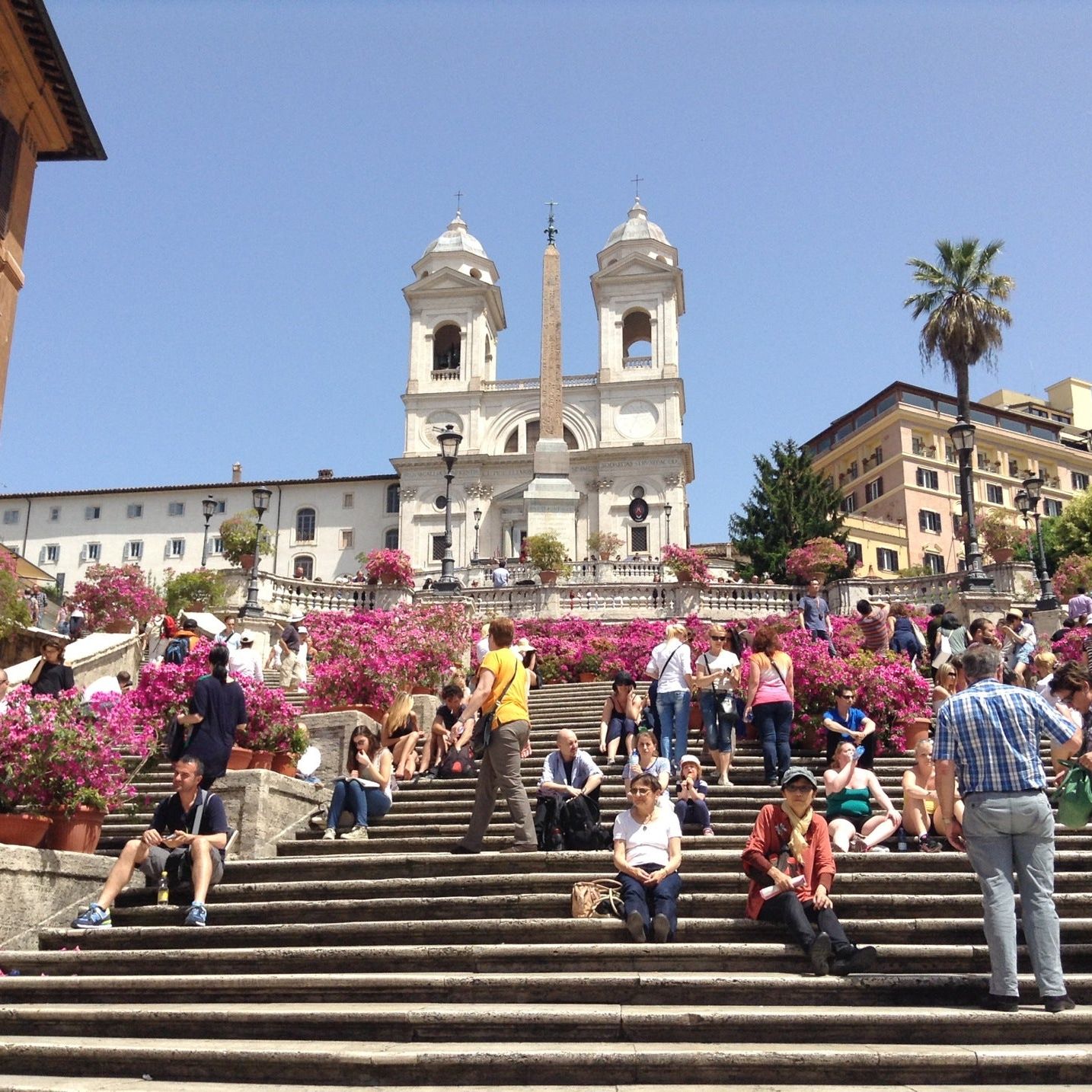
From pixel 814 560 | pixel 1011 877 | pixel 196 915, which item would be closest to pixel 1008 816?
pixel 1011 877

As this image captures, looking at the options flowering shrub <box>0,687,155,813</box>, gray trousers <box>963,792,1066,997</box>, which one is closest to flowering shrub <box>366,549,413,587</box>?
flowering shrub <box>0,687,155,813</box>

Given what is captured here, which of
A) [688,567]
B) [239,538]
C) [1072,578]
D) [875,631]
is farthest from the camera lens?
[239,538]

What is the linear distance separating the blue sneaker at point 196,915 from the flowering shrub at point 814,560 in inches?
1269

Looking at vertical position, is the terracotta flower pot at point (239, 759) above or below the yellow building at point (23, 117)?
below

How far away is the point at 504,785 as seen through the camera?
8.98 m

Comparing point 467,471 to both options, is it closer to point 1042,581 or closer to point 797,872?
point 1042,581

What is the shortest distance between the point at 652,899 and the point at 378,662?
8512 mm

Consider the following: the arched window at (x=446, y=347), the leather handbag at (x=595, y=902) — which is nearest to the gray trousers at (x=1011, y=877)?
the leather handbag at (x=595, y=902)

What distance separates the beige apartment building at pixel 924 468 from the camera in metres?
68.6

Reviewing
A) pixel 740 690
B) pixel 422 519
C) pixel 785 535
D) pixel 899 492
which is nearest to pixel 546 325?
pixel 422 519

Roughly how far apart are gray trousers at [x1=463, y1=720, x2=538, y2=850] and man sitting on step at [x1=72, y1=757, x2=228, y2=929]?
1.96 meters

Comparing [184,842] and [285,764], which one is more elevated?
[285,764]

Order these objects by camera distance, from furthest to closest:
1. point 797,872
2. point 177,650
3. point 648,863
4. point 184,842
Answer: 1. point 177,650
2. point 184,842
3. point 648,863
4. point 797,872

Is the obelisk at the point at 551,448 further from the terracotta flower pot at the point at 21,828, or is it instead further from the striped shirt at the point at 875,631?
the terracotta flower pot at the point at 21,828
